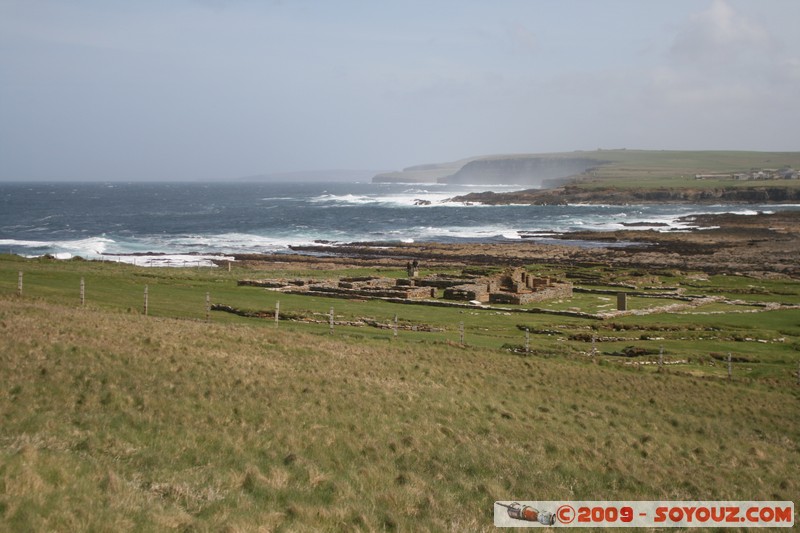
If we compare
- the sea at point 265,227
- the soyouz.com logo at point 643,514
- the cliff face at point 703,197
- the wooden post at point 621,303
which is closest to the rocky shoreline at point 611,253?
the sea at point 265,227

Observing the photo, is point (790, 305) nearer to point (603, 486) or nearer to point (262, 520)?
point (603, 486)

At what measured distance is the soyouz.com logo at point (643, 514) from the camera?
39.0 feet

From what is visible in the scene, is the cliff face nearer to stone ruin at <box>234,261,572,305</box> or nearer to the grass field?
stone ruin at <box>234,261,572,305</box>

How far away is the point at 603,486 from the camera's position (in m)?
14.9

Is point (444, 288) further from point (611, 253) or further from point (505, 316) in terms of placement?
point (611, 253)

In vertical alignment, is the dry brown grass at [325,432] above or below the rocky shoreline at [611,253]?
above

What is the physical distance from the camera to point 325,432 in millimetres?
15578

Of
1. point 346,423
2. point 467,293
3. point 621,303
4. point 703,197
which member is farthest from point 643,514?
point 703,197

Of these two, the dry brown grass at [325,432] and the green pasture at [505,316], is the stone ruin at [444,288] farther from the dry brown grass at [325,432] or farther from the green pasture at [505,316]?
the dry brown grass at [325,432]

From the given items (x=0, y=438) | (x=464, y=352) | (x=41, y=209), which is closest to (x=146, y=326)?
(x=464, y=352)

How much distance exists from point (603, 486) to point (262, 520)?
7377mm

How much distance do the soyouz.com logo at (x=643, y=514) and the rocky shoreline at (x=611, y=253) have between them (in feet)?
178

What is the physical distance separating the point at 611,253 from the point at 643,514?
70767 mm

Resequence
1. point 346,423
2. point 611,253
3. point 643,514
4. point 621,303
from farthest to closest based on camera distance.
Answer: point 611,253 < point 621,303 < point 346,423 < point 643,514
